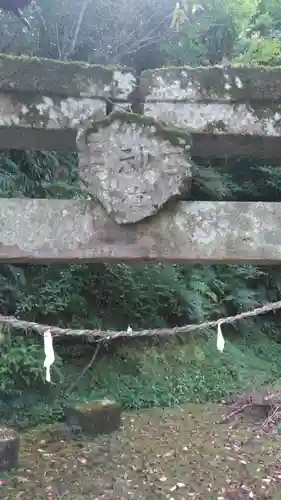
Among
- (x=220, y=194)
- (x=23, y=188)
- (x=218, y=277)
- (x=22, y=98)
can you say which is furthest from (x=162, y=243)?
(x=218, y=277)

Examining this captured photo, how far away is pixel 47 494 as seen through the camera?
13.4 ft

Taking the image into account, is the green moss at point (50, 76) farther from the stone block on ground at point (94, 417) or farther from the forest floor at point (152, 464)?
the stone block on ground at point (94, 417)

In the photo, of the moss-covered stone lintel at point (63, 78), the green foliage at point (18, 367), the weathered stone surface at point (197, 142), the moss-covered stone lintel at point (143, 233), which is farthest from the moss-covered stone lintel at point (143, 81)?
the green foliage at point (18, 367)

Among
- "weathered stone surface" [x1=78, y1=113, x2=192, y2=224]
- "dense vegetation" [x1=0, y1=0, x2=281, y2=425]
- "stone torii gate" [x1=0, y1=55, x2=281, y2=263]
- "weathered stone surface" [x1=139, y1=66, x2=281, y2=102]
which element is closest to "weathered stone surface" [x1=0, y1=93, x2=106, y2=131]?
"stone torii gate" [x1=0, y1=55, x2=281, y2=263]

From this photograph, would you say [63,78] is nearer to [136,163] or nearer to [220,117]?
[136,163]

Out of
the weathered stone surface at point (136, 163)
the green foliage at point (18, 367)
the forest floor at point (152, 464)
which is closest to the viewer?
the weathered stone surface at point (136, 163)

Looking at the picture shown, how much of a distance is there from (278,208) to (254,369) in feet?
21.1

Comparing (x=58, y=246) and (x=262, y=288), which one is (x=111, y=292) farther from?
(x=58, y=246)

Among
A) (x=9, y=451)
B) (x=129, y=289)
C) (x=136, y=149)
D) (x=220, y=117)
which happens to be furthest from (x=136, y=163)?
(x=129, y=289)

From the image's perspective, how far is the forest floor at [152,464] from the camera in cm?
428

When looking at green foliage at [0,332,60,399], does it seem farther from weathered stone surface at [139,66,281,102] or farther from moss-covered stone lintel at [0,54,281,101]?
weathered stone surface at [139,66,281,102]

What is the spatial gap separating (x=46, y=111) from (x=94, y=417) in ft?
12.5

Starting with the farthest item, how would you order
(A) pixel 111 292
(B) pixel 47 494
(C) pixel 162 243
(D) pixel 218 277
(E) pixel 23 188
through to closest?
1. (D) pixel 218 277
2. (A) pixel 111 292
3. (E) pixel 23 188
4. (B) pixel 47 494
5. (C) pixel 162 243

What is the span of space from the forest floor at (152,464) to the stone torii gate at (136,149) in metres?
2.60
